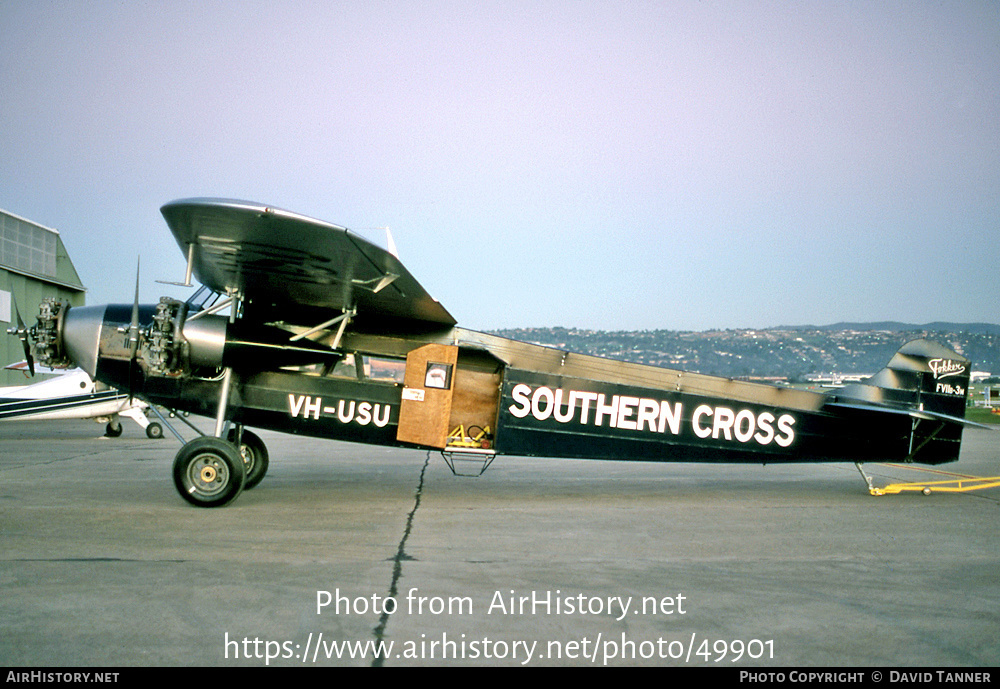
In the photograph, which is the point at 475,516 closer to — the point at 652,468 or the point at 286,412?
the point at 286,412

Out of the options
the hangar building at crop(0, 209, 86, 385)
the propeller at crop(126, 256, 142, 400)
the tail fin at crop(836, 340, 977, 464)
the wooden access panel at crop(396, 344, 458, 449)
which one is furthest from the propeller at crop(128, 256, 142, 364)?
the hangar building at crop(0, 209, 86, 385)

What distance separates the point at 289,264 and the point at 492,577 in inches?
141

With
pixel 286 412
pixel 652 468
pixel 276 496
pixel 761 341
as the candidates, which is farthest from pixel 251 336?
pixel 761 341

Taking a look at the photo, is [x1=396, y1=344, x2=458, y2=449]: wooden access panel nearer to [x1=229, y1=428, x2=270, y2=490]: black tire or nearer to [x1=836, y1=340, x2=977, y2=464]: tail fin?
[x1=229, y1=428, x2=270, y2=490]: black tire

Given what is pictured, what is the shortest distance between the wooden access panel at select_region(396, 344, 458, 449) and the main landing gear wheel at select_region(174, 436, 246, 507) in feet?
5.96

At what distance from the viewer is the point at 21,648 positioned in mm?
3242

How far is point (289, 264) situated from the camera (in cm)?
650

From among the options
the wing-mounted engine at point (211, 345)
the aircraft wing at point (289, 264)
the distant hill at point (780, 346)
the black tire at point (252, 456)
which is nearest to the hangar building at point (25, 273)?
the distant hill at point (780, 346)

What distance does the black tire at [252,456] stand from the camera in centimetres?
845

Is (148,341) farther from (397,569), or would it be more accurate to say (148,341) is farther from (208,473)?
(397,569)

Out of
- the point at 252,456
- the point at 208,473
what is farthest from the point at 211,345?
the point at 252,456

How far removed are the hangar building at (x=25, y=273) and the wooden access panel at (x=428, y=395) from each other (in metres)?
28.8

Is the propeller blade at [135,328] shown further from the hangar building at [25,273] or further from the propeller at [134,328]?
the hangar building at [25,273]

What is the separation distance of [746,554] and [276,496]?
5.22 meters
